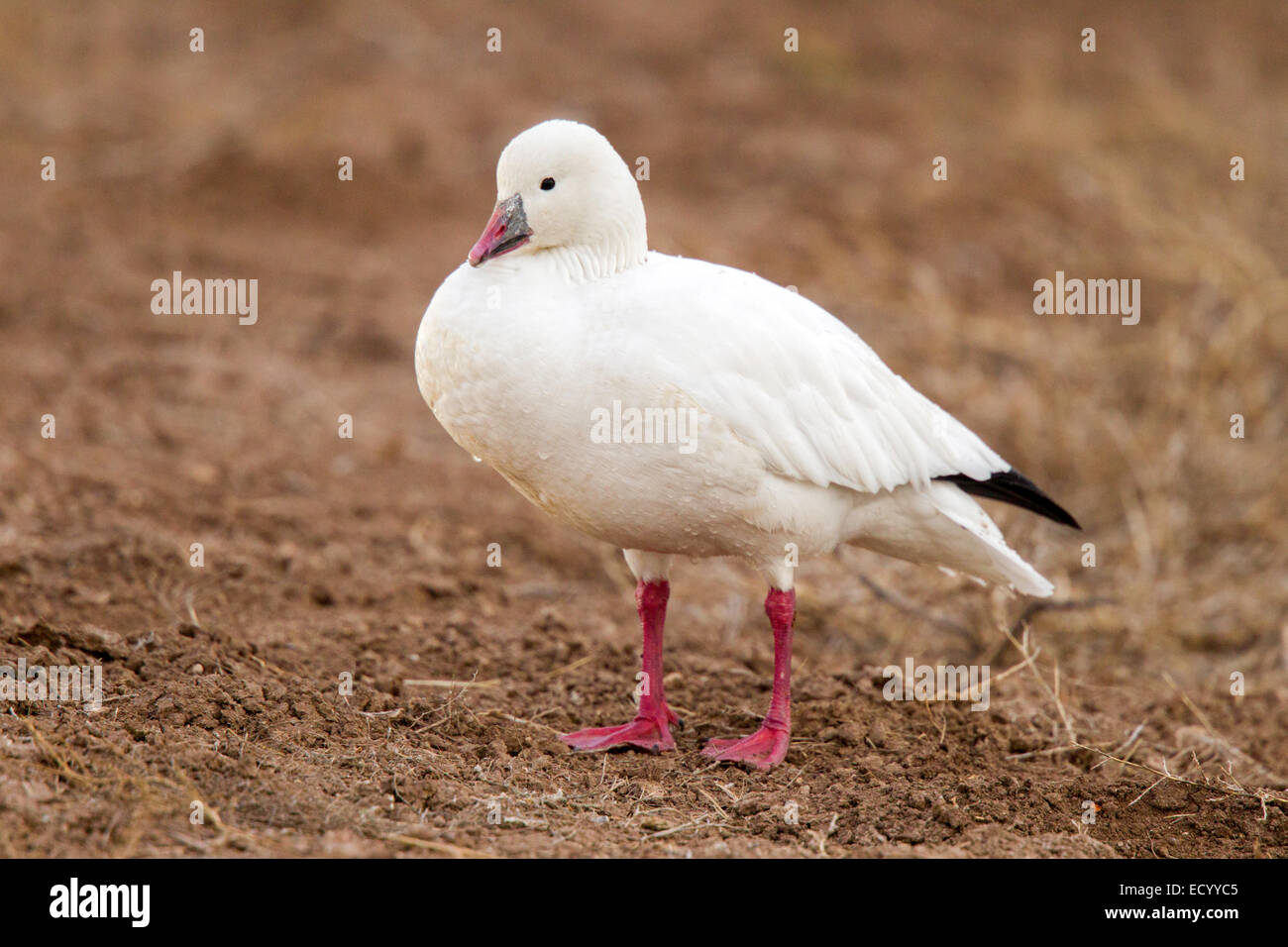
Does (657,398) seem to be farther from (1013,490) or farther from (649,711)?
(1013,490)

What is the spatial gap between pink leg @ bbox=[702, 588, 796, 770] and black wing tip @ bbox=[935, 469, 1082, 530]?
731mm

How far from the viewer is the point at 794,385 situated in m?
4.72

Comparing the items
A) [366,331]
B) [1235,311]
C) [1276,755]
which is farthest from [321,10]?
[1276,755]

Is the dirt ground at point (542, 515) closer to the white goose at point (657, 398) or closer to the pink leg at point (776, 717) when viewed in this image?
the pink leg at point (776, 717)

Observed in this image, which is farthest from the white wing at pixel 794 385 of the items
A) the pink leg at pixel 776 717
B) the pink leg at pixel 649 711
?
the pink leg at pixel 649 711

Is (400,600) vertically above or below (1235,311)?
below

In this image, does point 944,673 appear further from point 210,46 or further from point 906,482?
point 210,46

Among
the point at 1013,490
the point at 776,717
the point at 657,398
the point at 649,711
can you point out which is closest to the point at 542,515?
the point at 649,711

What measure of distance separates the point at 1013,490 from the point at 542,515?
331cm

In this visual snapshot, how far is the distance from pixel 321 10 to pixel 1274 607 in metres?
11.8

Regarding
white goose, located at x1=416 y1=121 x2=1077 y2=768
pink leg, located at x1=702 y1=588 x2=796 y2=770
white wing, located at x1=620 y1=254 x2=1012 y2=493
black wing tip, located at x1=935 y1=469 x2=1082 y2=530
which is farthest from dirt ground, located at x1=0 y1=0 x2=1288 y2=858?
white wing, located at x1=620 y1=254 x2=1012 y2=493

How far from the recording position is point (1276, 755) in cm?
569

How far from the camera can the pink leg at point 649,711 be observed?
5027mm

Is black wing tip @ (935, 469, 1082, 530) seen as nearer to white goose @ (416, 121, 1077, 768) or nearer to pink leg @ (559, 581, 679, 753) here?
white goose @ (416, 121, 1077, 768)
